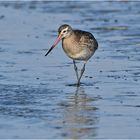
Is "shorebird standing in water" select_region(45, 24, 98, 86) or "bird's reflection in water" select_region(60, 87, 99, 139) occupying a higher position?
"shorebird standing in water" select_region(45, 24, 98, 86)

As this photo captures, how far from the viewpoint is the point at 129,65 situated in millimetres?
16000

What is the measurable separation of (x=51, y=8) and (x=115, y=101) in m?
14.4

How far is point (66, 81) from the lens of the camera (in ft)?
48.0

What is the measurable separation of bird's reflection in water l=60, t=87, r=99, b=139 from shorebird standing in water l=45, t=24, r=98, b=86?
145cm

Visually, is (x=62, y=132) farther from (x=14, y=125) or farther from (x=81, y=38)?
(x=81, y=38)

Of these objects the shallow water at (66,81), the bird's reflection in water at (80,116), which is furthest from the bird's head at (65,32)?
the bird's reflection in water at (80,116)

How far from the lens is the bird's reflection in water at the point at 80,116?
416 inches

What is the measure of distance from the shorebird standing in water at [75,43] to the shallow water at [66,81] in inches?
16.3

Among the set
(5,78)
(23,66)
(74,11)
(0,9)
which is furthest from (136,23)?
(5,78)

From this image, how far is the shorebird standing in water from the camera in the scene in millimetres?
14867

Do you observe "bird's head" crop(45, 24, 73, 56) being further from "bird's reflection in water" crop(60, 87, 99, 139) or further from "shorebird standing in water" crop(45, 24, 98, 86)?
"bird's reflection in water" crop(60, 87, 99, 139)

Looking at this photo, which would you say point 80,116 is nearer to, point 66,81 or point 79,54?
point 66,81

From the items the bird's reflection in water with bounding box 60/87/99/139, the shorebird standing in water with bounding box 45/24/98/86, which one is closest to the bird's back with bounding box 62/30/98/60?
the shorebird standing in water with bounding box 45/24/98/86

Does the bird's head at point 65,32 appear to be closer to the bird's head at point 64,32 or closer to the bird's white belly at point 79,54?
the bird's head at point 64,32
